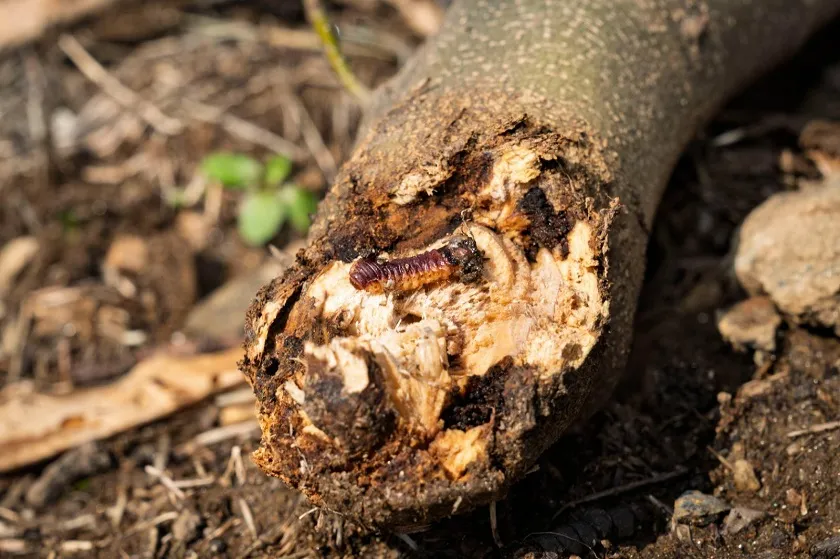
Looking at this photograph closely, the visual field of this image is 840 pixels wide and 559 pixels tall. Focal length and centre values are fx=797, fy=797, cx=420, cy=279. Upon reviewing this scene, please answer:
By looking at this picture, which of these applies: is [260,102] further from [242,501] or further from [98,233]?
[242,501]

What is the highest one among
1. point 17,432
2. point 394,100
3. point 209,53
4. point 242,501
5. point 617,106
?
point 209,53

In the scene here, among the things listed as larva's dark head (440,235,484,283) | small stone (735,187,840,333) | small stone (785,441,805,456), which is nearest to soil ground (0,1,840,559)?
small stone (785,441,805,456)

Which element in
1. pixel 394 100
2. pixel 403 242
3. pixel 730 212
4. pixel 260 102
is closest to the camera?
pixel 403 242

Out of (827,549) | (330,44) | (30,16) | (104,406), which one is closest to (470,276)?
(827,549)

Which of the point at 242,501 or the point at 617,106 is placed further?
the point at 242,501

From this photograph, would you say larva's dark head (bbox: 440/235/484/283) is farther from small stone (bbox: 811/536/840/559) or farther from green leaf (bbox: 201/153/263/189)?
green leaf (bbox: 201/153/263/189)

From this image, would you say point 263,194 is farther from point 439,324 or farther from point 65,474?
point 439,324

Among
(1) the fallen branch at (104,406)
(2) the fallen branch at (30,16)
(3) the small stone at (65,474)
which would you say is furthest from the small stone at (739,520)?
(2) the fallen branch at (30,16)

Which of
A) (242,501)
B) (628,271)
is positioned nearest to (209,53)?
(242,501)

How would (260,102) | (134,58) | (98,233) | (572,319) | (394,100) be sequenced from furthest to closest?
(134,58)
(260,102)
(98,233)
(394,100)
(572,319)
